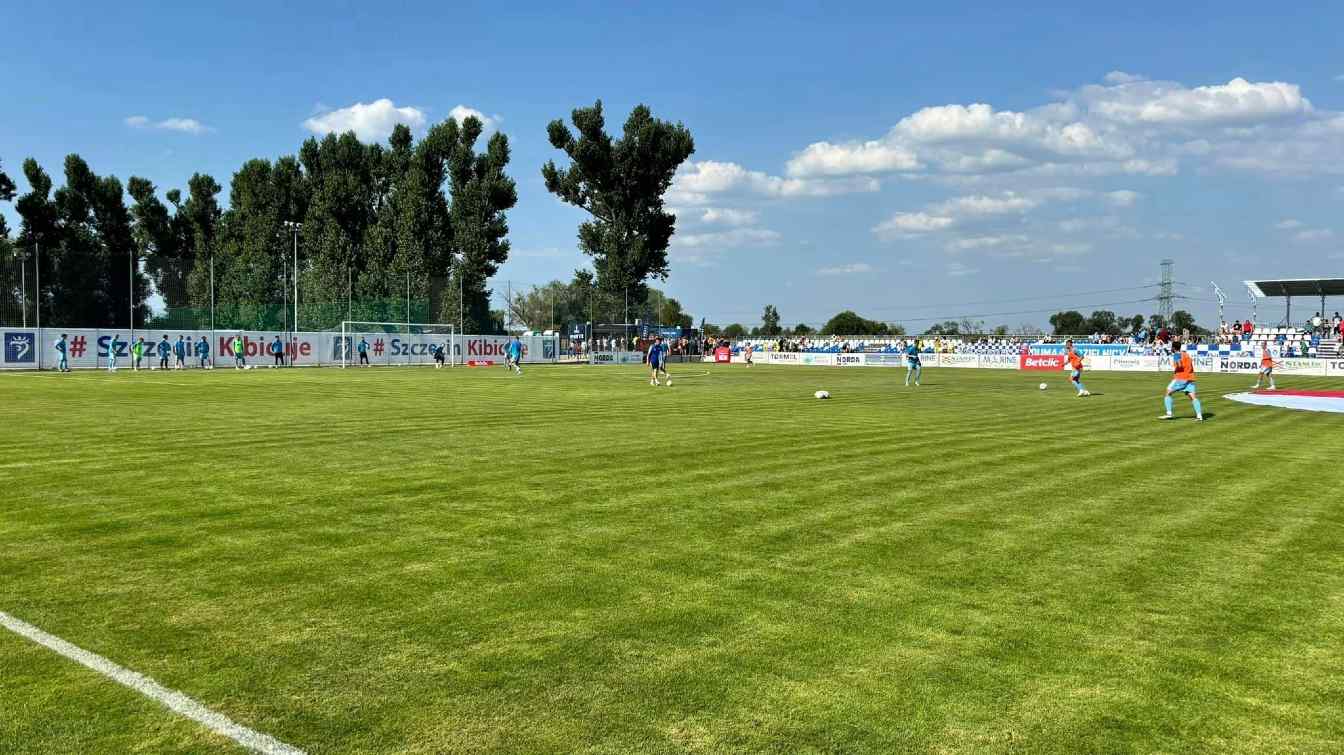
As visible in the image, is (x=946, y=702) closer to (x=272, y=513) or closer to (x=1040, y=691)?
(x=1040, y=691)

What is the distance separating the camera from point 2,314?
39.8m

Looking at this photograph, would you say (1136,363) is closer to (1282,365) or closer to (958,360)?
(1282,365)

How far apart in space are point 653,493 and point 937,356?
59662mm

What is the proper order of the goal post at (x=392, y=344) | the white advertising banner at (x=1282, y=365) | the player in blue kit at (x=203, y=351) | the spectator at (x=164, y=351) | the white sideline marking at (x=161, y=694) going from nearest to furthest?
the white sideline marking at (x=161, y=694) → the spectator at (x=164, y=351) → the player in blue kit at (x=203, y=351) → the white advertising banner at (x=1282, y=365) → the goal post at (x=392, y=344)

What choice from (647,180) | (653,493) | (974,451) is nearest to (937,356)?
(647,180)

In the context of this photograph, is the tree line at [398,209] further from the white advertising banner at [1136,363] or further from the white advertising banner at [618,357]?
the white advertising banner at [1136,363]

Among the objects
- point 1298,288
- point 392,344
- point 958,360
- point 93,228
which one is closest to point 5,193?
point 93,228

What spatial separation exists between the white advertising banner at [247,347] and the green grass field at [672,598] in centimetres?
3471

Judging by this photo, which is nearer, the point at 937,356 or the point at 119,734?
the point at 119,734

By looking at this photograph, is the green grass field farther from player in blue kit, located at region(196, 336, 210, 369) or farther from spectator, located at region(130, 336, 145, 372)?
player in blue kit, located at region(196, 336, 210, 369)

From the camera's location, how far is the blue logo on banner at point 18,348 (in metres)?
40.1

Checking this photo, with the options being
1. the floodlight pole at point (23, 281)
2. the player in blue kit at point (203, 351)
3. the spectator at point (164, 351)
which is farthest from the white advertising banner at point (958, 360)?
the floodlight pole at point (23, 281)

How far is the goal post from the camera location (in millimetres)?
53531

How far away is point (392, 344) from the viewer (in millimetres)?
55750
